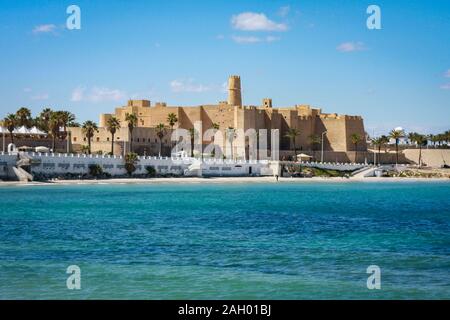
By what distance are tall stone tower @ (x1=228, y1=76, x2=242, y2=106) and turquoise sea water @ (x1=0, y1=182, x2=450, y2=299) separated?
67050 mm

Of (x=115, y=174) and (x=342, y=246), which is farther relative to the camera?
(x=115, y=174)

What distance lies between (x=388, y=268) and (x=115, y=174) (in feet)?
211

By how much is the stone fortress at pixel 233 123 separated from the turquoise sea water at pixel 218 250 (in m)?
47.0

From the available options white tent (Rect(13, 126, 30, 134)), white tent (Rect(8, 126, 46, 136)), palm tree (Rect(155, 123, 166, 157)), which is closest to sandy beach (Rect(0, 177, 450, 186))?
palm tree (Rect(155, 123, 166, 157))

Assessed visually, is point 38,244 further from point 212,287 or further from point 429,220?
point 429,220

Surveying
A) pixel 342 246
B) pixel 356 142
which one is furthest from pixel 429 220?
pixel 356 142

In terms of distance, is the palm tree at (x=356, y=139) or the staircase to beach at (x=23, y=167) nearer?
the staircase to beach at (x=23, y=167)

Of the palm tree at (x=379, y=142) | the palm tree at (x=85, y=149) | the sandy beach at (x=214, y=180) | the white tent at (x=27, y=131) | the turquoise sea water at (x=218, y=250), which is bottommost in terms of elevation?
the turquoise sea water at (x=218, y=250)

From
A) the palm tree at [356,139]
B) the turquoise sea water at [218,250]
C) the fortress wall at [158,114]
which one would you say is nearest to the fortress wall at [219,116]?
the fortress wall at [158,114]

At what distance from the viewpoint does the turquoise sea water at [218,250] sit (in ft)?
69.5

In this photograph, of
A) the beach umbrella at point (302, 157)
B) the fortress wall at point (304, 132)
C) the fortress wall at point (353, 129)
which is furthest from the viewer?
the fortress wall at point (353, 129)

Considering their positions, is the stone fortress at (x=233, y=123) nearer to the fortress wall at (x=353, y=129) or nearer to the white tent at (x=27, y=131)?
the fortress wall at (x=353, y=129)

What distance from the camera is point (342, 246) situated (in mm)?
30922
